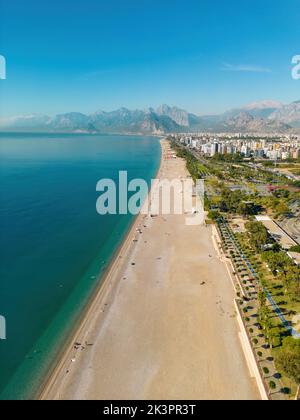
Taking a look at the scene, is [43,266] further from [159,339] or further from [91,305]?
[159,339]

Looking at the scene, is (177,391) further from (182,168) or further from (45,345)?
(182,168)

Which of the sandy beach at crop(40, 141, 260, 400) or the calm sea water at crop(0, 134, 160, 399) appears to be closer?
the sandy beach at crop(40, 141, 260, 400)

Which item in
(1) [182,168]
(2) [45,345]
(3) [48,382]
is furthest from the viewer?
(1) [182,168]

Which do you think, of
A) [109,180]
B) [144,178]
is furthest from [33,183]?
[144,178]

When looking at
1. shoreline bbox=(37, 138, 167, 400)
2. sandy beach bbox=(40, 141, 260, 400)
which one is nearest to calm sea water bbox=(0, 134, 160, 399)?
shoreline bbox=(37, 138, 167, 400)

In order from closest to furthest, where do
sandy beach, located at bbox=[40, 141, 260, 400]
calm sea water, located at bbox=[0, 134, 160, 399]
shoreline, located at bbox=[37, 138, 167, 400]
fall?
sandy beach, located at bbox=[40, 141, 260, 400] → shoreline, located at bbox=[37, 138, 167, 400] → calm sea water, located at bbox=[0, 134, 160, 399]

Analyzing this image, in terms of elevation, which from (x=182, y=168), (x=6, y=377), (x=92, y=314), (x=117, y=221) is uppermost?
(x=182, y=168)

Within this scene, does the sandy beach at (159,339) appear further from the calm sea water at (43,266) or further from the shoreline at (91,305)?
the calm sea water at (43,266)

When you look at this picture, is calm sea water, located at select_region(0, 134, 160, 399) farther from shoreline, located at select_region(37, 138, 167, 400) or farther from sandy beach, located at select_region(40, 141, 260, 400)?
sandy beach, located at select_region(40, 141, 260, 400)
